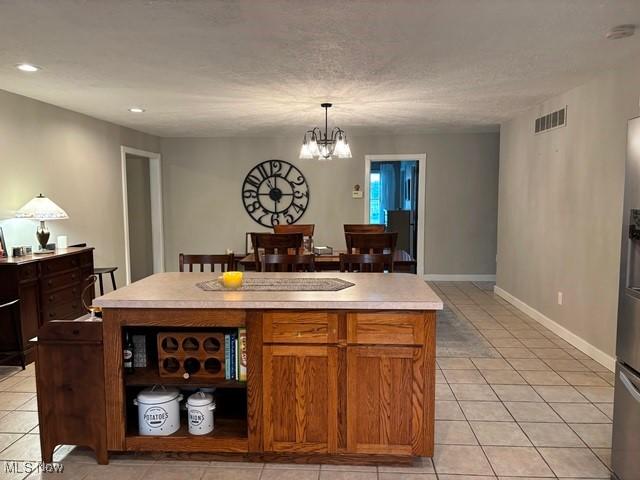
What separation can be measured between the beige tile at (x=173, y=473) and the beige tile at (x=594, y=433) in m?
1.77

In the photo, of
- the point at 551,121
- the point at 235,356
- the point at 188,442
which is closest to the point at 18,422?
the point at 188,442

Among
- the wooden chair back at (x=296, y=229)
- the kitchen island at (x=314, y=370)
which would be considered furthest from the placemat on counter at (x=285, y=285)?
the wooden chair back at (x=296, y=229)

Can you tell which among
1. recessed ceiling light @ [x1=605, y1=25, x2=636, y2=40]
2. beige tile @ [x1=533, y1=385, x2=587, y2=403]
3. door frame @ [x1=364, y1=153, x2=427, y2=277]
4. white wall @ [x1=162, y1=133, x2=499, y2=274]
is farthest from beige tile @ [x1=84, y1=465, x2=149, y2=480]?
door frame @ [x1=364, y1=153, x2=427, y2=277]

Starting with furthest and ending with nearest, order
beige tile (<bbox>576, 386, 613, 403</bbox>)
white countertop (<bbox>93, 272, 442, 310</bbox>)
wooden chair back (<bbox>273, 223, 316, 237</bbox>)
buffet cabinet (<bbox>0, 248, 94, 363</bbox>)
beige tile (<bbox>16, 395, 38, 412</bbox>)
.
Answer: wooden chair back (<bbox>273, 223, 316, 237</bbox>)
buffet cabinet (<bbox>0, 248, 94, 363</bbox>)
beige tile (<bbox>576, 386, 613, 403</bbox>)
beige tile (<bbox>16, 395, 38, 412</bbox>)
white countertop (<bbox>93, 272, 442, 310</bbox>)

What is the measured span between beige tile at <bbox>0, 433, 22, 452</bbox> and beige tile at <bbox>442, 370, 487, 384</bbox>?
8.79ft

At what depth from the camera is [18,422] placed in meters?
2.68

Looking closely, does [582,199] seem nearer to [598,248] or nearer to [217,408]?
[598,248]

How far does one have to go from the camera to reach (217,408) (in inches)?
98.4

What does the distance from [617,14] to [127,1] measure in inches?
98.1

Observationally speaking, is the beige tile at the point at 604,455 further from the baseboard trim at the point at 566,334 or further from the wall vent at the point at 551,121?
the wall vent at the point at 551,121

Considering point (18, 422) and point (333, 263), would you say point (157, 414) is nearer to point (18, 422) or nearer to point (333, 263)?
point (18, 422)

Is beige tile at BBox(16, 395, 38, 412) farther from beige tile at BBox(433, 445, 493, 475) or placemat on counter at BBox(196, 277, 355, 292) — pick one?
beige tile at BBox(433, 445, 493, 475)

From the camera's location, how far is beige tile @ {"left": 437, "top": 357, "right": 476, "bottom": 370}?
3515 millimetres

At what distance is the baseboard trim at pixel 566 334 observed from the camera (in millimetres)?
3530
